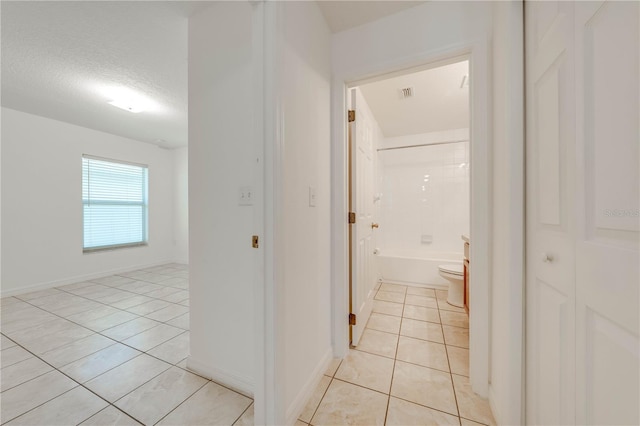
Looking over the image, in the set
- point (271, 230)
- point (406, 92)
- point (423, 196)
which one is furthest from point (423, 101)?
point (271, 230)

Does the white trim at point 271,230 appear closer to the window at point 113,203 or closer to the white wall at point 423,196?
the white wall at point 423,196

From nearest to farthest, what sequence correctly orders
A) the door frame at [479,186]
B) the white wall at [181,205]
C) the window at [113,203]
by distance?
the door frame at [479,186], the window at [113,203], the white wall at [181,205]

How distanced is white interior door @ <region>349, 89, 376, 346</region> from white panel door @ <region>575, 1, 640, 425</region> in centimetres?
119

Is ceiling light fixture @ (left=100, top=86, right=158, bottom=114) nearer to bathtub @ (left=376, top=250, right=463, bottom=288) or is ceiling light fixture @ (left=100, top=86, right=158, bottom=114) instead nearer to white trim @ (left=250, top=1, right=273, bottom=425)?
white trim @ (left=250, top=1, right=273, bottom=425)

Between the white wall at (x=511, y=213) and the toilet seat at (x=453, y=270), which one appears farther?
the toilet seat at (x=453, y=270)

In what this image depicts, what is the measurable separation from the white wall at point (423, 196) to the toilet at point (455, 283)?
1.29 m

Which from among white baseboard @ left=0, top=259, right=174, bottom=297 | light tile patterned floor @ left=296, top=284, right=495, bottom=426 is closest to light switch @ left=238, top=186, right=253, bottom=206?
light tile patterned floor @ left=296, top=284, right=495, bottom=426

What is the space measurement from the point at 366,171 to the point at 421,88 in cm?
112

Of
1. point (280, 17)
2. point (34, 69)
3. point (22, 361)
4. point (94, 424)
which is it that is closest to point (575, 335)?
point (280, 17)

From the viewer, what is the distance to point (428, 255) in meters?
3.78

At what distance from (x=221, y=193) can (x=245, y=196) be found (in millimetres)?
186

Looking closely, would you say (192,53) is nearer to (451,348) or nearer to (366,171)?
(366,171)

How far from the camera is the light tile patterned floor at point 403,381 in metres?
1.18

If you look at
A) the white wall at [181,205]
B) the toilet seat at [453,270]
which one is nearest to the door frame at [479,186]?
the toilet seat at [453,270]
